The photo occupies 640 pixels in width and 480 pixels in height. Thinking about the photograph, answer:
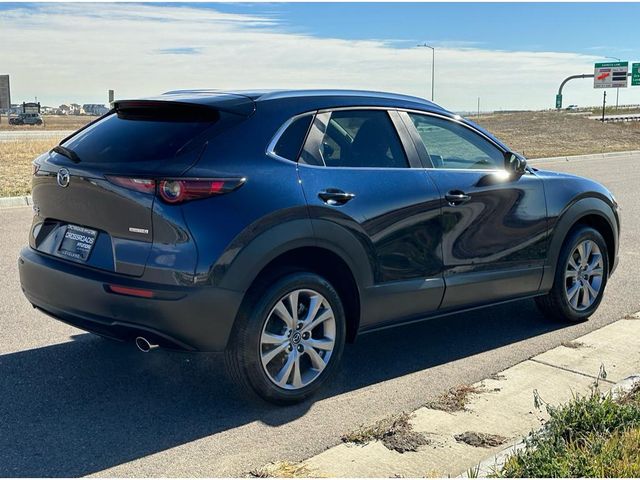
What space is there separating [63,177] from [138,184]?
2.08 ft

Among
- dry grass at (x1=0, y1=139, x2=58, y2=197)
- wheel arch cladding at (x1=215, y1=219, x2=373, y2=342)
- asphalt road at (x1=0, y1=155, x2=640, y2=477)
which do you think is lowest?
asphalt road at (x1=0, y1=155, x2=640, y2=477)

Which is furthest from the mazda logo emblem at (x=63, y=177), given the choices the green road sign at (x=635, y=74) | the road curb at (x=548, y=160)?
the green road sign at (x=635, y=74)

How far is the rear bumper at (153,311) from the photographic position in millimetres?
3744

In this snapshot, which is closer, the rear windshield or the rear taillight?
the rear taillight

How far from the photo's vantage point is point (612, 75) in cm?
7000

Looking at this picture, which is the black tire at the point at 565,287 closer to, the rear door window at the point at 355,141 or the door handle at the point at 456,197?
the door handle at the point at 456,197

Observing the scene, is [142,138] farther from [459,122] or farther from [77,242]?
[459,122]

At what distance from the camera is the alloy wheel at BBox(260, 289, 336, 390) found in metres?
4.07

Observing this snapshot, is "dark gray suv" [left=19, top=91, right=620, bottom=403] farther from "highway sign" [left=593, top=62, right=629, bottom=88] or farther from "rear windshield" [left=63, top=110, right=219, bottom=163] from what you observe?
"highway sign" [left=593, top=62, right=629, bottom=88]

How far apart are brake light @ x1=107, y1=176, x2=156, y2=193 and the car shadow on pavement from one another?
1227 mm

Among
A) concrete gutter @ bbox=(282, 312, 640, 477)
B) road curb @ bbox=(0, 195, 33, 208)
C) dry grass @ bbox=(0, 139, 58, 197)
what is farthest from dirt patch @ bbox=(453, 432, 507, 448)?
dry grass @ bbox=(0, 139, 58, 197)

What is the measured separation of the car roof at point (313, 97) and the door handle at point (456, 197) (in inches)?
24.2

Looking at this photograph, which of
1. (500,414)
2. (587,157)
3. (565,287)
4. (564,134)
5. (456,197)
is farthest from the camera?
(564,134)

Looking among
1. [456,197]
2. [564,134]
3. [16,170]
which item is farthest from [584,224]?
[564,134]
